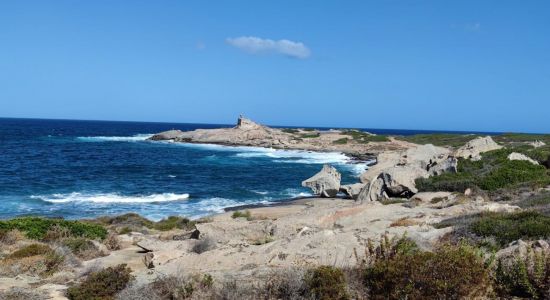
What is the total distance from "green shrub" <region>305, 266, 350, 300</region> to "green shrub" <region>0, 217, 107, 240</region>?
12.4 m

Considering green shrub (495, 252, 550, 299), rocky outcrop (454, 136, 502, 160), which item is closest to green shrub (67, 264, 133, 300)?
green shrub (495, 252, 550, 299)

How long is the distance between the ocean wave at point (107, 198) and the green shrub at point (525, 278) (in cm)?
3213

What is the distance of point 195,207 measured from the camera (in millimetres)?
35312

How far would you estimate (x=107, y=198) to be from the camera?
37625 mm

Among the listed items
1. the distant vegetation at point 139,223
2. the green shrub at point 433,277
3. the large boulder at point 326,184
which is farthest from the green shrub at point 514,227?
the large boulder at point 326,184

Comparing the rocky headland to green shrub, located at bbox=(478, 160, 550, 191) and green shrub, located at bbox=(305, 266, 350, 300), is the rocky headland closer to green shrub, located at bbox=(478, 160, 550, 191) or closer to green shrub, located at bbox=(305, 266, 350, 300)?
green shrub, located at bbox=(305, 266, 350, 300)

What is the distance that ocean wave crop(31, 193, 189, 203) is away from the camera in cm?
3647

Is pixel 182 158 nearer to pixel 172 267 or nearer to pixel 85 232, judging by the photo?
pixel 85 232

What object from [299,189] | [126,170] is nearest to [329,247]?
[299,189]

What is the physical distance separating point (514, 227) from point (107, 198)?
32498mm

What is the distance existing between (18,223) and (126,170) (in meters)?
37.3

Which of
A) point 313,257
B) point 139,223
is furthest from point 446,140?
point 313,257

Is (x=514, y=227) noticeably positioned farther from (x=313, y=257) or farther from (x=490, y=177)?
(x=490, y=177)

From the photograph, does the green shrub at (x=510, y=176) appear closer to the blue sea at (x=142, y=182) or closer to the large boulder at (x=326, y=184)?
the large boulder at (x=326, y=184)
